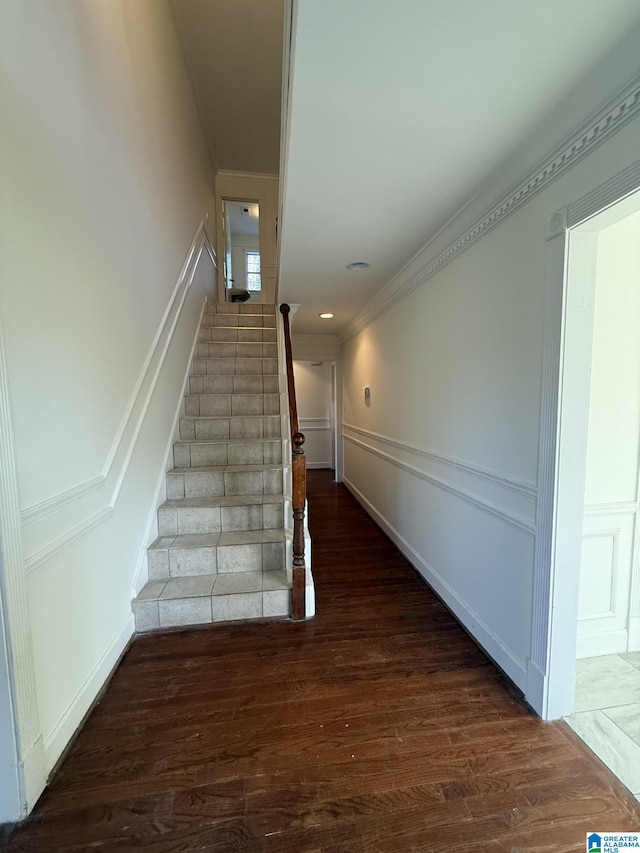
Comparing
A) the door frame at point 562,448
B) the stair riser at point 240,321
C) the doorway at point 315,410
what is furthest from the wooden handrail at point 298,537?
the doorway at point 315,410

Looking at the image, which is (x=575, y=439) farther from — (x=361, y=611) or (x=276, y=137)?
(x=276, y=137)

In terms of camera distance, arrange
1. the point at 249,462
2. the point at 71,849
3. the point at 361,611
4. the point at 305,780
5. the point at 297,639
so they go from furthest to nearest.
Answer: the point at 249,462
the point at 361,611
the point at 297,639
the point at 305,780
the point at 71,849

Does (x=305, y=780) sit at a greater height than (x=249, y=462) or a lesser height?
lesser

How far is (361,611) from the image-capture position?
85.9 inches

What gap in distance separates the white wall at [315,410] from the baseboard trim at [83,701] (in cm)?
506

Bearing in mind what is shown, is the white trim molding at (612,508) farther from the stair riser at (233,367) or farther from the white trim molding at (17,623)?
the stair riser at (233,367)

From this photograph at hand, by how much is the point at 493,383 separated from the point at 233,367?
255cm

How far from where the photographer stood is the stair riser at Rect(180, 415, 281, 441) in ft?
9.49

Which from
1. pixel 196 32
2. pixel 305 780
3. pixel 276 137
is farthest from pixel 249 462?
pixel 276 137

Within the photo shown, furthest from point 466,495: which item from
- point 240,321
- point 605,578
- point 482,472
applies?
point 240,321

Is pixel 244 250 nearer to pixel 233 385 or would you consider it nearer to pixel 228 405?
pixel 233 385

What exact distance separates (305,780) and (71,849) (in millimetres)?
698

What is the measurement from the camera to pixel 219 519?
237cm

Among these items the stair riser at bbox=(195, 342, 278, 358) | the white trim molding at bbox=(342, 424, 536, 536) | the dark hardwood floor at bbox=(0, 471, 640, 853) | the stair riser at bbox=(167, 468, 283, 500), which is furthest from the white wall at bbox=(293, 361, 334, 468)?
the dark hardwood floor at bbox=(0, 471, 640, 853)
